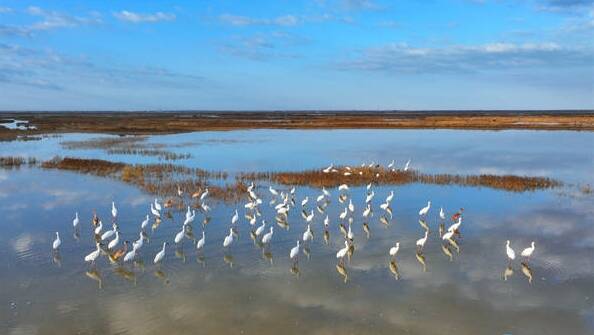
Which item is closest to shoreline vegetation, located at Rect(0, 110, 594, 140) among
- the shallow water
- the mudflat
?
the mudflat

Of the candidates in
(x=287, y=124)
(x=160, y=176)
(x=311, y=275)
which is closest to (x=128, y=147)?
(x=160, y=176)

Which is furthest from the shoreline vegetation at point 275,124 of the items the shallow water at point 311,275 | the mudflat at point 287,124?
the shallow water at point 311,275

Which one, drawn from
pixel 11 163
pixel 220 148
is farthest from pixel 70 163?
pixel 220 148

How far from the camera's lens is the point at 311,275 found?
12.9 m

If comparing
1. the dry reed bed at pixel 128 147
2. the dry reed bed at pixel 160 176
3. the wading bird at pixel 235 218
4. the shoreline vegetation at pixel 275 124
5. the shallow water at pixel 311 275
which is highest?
the shoreline vegetation at pixel 275 124

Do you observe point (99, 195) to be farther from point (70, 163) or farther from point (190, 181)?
point (70, 163)

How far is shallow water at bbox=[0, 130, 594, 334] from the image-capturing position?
1028 cm

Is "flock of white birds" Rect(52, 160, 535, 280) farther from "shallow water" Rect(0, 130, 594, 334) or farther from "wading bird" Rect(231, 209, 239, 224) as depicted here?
"shallow water" Rect(0, 130, 594, 334)

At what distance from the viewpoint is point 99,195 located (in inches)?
882

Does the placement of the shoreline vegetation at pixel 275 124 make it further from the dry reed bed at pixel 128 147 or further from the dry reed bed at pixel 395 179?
the dry reed bed at pixel 395 179

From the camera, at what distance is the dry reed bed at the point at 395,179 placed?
962 inches

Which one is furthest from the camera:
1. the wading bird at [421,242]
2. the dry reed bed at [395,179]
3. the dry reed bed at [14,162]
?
the dry reed bed at [14,162]

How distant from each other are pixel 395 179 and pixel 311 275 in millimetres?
13997

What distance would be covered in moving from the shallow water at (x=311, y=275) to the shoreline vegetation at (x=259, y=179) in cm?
131
